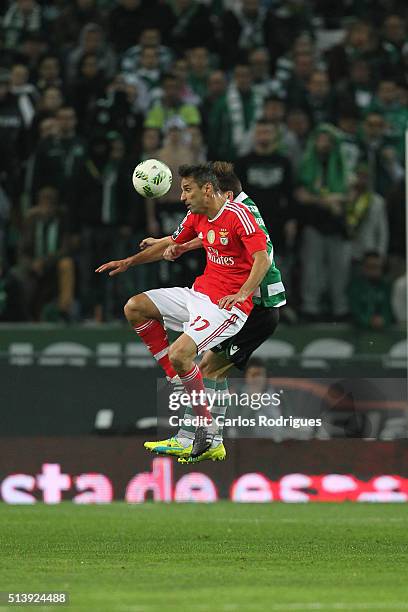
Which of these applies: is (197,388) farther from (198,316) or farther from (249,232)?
(249,232)

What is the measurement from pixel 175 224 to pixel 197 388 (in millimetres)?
5965

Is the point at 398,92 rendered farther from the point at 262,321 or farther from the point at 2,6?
the point at 262,321

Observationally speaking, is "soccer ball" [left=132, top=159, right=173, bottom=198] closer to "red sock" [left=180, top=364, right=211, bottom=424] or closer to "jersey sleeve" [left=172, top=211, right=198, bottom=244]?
"jersey sleeve" [left=172, top=211, right=198, bottom=244]

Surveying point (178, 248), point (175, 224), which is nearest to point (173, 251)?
point (178, 248)

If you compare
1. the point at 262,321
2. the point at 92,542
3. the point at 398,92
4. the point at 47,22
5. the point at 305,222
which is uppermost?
the point at 47,22

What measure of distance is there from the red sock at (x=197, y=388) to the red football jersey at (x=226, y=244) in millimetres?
650

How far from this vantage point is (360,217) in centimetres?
1788

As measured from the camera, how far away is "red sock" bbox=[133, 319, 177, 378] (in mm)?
12336

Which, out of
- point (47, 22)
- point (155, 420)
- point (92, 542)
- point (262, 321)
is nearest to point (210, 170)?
point (262, 321)

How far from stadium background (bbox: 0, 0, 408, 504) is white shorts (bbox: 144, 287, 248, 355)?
13.1ft

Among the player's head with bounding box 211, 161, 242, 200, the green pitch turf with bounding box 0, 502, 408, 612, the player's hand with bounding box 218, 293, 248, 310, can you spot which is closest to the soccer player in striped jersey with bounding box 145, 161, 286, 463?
the player's head with bounding box 211, 161, 242, 200

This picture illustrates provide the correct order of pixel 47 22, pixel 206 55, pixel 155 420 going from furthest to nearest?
1. pixel 47 22
2. pixel 206 55
3. pixel 155 420

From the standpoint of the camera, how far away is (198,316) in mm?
11945

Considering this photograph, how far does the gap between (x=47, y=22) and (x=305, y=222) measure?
6.06 metres
